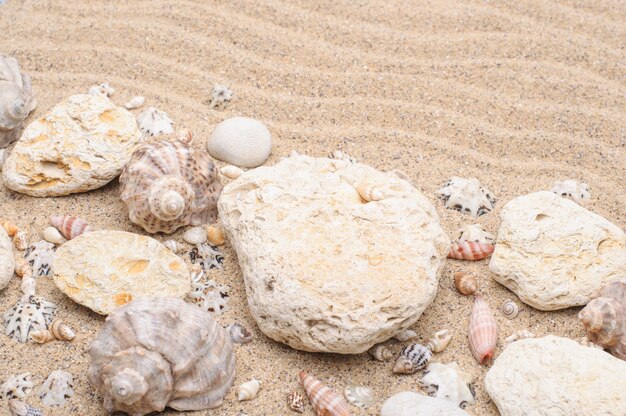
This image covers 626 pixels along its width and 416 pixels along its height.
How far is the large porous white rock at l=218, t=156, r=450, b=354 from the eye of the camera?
2.99 m

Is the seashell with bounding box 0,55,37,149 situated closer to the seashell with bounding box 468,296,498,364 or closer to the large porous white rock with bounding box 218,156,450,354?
the large porous white rock with bounding box 218,156,450,354

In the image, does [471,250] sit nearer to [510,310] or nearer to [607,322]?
[510,310]

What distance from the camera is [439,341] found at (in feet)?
10.6

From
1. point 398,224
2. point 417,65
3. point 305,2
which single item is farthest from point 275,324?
point 305,2

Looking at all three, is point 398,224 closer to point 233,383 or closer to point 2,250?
point 233,383

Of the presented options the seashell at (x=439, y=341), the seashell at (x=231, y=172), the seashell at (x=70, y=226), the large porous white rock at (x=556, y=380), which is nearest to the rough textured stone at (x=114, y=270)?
the seashell at (x=70, y=226)

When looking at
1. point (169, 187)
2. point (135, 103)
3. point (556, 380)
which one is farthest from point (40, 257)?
point (556, 380)

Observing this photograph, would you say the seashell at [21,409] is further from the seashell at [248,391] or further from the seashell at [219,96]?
the seashell at [219,96]

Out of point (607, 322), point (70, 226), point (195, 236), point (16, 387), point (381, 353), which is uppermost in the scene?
point (607, 322)

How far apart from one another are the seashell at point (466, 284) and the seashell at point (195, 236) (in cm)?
127

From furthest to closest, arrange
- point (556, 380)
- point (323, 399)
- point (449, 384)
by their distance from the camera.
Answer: point (449, 384) < point (323, 399) < point (556, 380)

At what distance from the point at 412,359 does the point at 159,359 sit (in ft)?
3.56

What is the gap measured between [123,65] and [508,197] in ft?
8.22

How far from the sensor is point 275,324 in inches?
121
